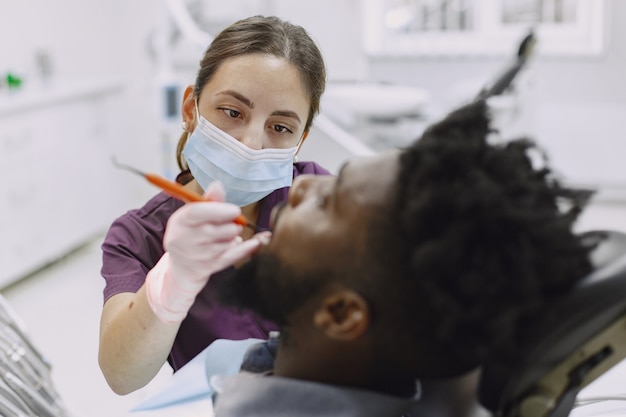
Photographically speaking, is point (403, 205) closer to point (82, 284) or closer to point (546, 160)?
point (546, 160)

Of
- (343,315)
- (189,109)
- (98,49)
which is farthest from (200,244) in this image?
(98,49)

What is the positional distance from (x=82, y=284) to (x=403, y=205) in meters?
3.02

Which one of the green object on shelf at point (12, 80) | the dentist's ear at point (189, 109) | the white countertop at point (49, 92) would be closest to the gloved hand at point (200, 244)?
the dentist's ear at point (189, 109)

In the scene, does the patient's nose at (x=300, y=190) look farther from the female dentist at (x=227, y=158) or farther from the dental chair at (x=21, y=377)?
the dental chair at (x=21, y=377)

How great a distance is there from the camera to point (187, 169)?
4.73 ft

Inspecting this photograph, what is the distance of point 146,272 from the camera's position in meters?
1.25

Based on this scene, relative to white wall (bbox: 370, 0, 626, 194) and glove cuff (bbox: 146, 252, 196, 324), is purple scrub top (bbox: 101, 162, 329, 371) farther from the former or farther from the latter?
white wall (bbox: 370, 0, 626, 194)

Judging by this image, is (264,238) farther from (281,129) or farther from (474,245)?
(281,129)

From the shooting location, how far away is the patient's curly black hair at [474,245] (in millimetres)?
677

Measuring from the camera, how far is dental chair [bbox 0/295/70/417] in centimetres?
112

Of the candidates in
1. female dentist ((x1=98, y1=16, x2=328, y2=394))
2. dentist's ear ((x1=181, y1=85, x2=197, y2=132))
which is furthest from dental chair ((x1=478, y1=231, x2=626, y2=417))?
dentist's ear ((x1=181, y1=85, x2=197, y2=132))

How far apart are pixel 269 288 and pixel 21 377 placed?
58cm

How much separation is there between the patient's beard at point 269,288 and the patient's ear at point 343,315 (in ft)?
0.08

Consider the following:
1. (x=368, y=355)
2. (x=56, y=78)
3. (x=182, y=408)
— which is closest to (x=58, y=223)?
(x=56, y=78)
